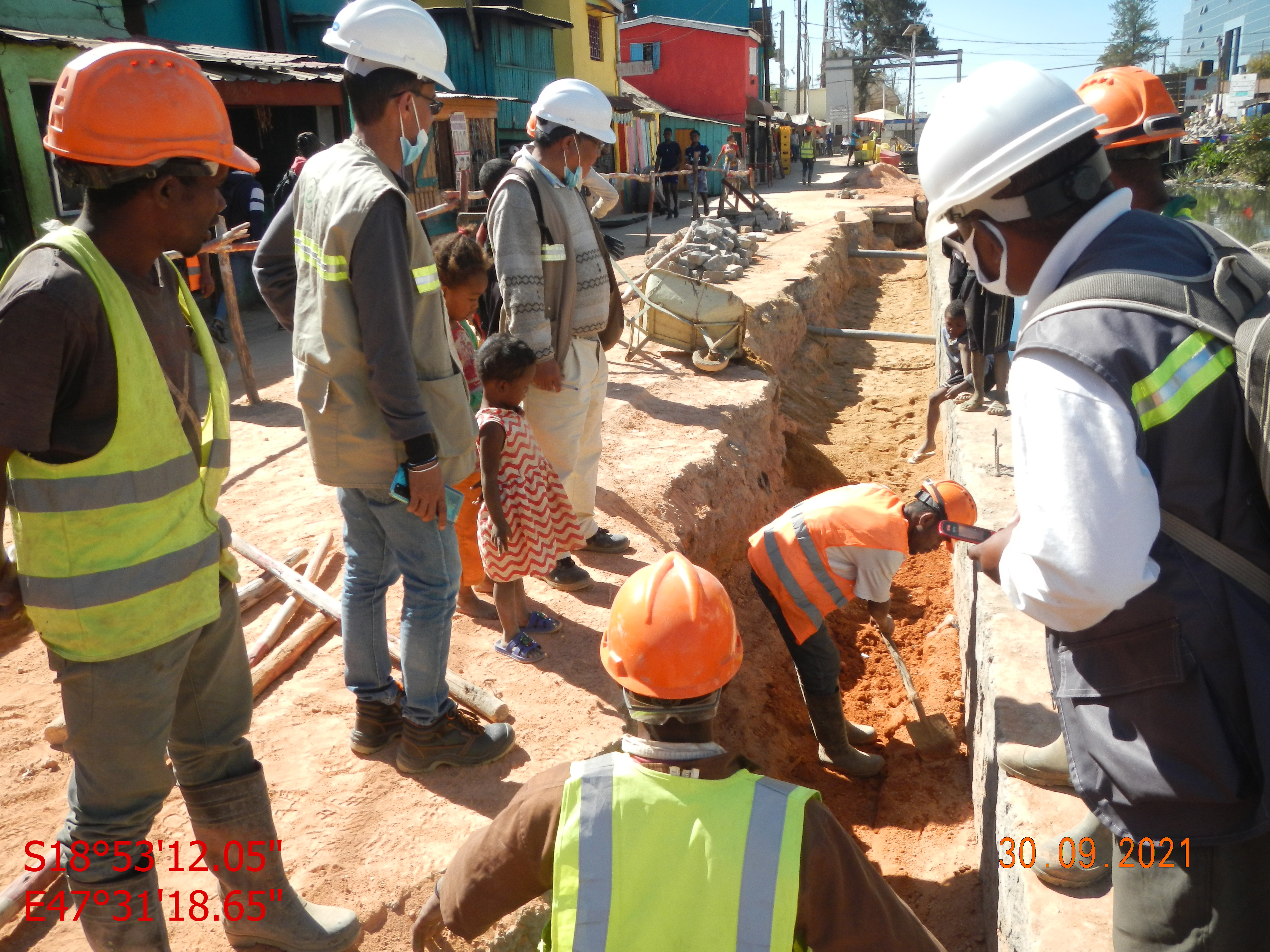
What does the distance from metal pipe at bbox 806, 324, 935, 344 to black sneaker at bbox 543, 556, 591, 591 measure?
713 cm

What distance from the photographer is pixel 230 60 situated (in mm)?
9758

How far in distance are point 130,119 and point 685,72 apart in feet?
115

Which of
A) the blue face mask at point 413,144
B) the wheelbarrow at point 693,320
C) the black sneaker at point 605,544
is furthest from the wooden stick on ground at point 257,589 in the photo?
the wheelbarrow at point 693,320

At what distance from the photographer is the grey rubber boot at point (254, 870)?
7.50 feet

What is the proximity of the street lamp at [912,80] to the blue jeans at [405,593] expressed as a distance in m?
47.5

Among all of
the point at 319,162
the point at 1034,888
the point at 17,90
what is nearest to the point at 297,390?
the point at 319,162

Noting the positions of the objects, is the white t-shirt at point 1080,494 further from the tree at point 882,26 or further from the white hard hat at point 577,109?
A: the tree at point 882,26

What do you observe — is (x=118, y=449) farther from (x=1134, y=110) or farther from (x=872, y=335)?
(x=872, y=335)

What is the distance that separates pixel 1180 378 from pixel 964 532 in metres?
0.87

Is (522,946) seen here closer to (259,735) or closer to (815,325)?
(259,735)

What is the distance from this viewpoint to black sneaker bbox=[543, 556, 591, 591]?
427 centimetres

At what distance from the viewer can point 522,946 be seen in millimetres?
2656

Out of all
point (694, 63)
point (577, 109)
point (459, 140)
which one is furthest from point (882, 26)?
point (577, 109)

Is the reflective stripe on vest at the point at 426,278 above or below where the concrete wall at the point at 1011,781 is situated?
above
